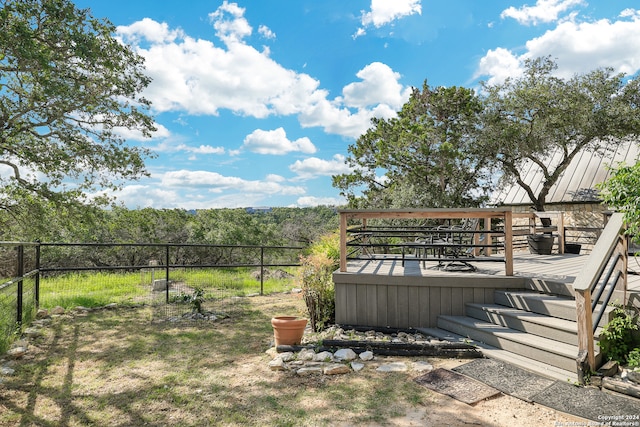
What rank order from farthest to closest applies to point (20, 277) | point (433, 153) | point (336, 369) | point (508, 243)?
1. point (433, 153)
2. point (20, 277)
3. point (508, 243)
4. point (336, 369)

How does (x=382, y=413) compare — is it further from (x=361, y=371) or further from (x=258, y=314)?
(x=258, y=314)

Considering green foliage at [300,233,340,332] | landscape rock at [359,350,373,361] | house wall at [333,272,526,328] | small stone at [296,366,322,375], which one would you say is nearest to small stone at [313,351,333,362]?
small stone at [296,366,322,375]

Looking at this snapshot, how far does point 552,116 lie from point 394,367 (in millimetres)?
10683

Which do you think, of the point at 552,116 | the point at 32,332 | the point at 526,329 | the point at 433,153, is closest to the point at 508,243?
the point at 526,329

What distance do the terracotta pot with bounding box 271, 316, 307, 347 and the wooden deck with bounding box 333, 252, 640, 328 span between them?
1.00m

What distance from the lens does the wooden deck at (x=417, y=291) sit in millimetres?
4660

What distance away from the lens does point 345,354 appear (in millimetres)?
3900

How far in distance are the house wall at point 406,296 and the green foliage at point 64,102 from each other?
589cm

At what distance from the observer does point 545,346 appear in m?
3.42

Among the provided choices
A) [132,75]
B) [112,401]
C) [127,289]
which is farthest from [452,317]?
[132,75]

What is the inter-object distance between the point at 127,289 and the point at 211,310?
2839 millimetres

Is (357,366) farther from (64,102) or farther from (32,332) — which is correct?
(64,102)

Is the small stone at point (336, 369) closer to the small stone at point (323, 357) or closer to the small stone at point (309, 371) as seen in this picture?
the small stone at point (309, 371)

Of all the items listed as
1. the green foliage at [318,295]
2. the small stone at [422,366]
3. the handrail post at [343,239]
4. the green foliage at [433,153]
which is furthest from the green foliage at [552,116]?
the small stone at [422,366]
